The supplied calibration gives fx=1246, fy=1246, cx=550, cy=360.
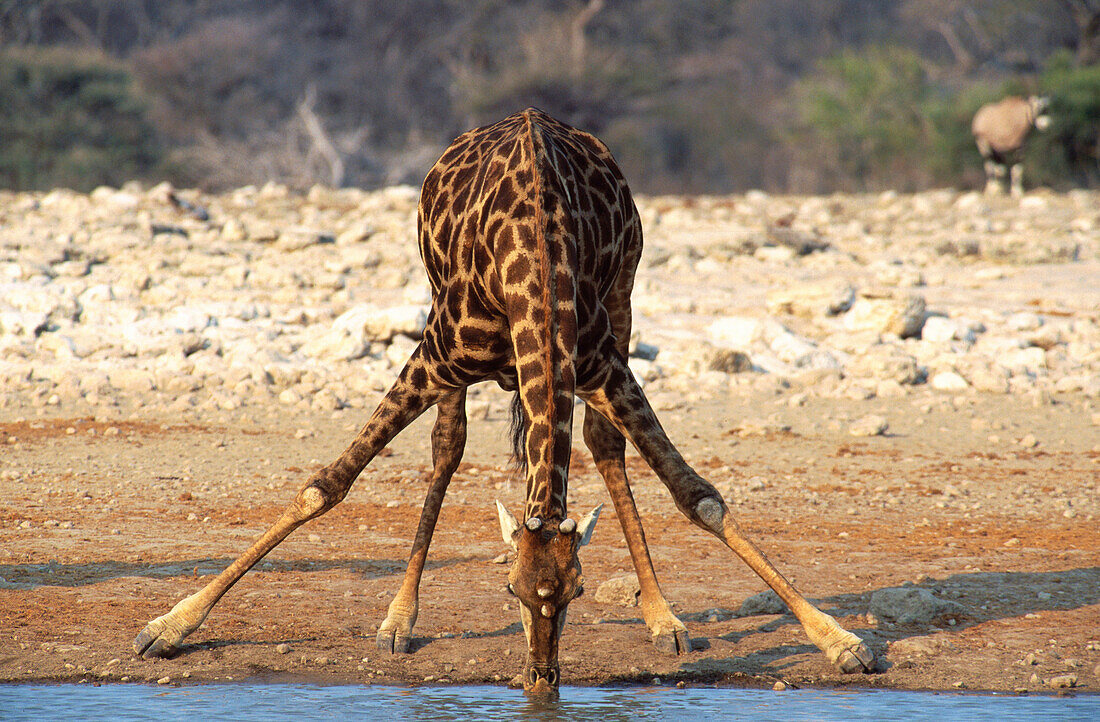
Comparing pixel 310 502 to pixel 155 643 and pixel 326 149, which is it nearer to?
pixel 155 643

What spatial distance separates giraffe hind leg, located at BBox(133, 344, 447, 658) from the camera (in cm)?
419

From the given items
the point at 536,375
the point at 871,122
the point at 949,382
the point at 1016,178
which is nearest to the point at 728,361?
the point at 949,382

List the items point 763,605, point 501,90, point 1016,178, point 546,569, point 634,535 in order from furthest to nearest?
point 501,90
point 1016,178
point 763,605
point 634,535
point 546,569

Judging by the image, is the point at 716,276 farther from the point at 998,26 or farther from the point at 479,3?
the point at 479,3

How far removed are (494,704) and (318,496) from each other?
920 mm

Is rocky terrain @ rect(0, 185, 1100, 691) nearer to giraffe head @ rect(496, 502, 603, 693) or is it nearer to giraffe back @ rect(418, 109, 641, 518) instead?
giraffe head @ rect(496, 502, 603, 693)

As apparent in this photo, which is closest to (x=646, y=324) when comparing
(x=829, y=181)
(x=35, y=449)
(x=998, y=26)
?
(x=35, y=449)

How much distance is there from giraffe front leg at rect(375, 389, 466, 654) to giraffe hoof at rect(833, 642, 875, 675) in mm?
1499

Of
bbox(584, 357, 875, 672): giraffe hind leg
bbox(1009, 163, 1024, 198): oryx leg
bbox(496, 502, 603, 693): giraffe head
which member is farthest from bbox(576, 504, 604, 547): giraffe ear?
bbox(1009, 163, 1024, 198): oryx leg

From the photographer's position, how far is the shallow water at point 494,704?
382cm

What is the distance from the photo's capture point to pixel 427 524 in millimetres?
4730

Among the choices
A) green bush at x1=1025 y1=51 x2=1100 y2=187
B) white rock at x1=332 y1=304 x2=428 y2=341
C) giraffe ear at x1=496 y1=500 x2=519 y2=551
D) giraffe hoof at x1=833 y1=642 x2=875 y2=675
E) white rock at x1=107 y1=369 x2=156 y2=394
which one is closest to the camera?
giraffe ear at x1=496 y1=500 x2=519 y2=551

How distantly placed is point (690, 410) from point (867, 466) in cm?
143

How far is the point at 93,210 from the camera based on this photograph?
1348 centimetres
